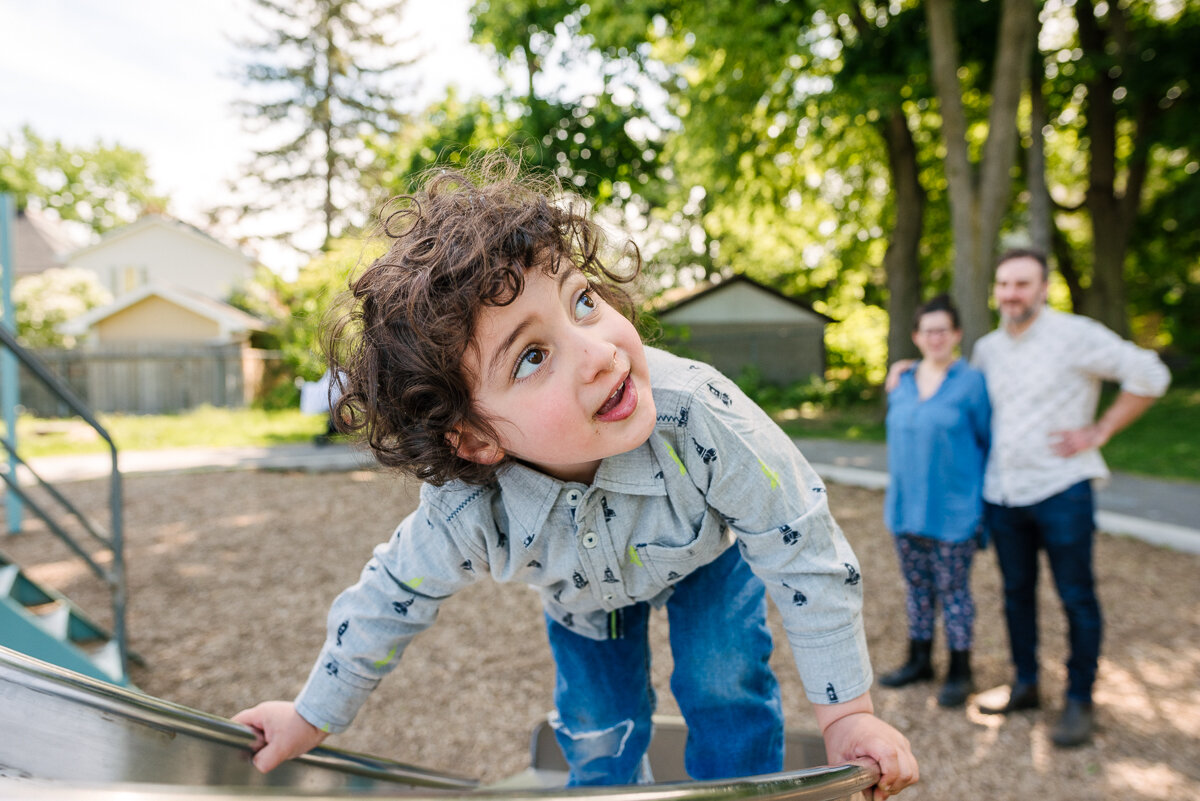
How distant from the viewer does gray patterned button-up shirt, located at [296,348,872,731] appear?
4.58ft

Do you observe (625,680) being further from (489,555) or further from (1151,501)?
(1151,501)

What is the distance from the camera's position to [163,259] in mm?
32656

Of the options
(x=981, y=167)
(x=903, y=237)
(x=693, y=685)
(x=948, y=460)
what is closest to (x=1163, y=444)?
(x=903, y=237)

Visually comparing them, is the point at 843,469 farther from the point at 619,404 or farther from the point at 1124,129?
the point at 1124,129

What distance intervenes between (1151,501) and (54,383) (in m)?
8.37

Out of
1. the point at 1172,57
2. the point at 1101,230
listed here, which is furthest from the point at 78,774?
the point at 1101,230

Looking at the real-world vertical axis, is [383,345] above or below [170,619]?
above

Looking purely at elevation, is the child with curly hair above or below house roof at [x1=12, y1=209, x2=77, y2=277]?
below

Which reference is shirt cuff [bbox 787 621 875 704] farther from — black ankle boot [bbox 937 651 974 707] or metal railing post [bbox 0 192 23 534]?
metal railing post [bbox 0 192 23 534]

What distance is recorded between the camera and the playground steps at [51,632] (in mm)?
2930

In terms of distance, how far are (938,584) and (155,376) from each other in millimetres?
20029

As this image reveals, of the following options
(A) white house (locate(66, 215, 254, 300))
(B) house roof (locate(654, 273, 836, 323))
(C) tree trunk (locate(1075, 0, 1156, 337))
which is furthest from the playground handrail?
(A) white house (locate(66, 215, 254, 300))

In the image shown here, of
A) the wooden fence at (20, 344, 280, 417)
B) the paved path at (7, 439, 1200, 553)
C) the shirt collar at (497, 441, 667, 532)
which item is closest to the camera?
the shirt collar at (497, 441, 667, 532)

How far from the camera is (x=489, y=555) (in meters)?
1.54
